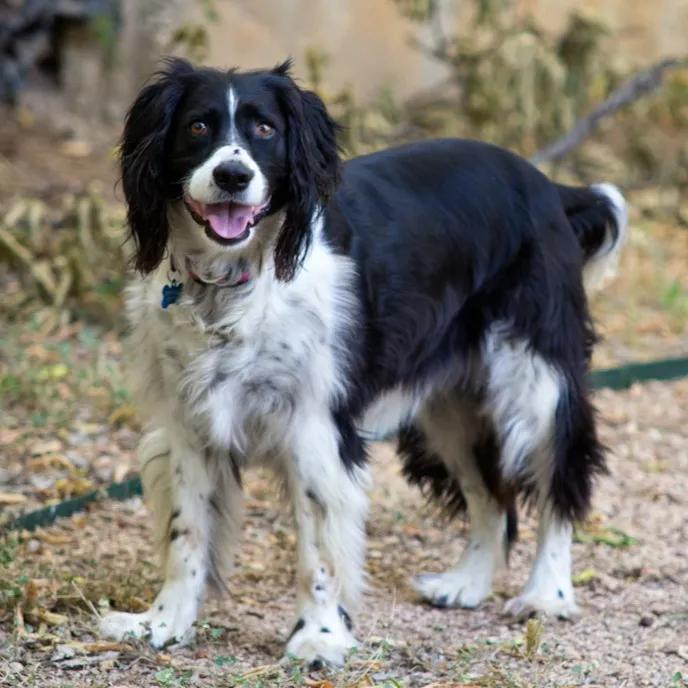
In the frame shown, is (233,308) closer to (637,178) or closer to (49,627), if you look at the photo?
(49,627)

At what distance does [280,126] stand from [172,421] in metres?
Result: 0.90

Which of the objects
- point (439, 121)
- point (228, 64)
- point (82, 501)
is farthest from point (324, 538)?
point (439, 121)

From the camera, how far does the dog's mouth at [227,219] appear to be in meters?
3.82

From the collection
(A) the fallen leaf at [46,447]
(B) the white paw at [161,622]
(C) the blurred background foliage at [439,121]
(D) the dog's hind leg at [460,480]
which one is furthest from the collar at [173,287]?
(C) the blurred background foliage at [439,121]

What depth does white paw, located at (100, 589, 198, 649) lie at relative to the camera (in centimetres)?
420

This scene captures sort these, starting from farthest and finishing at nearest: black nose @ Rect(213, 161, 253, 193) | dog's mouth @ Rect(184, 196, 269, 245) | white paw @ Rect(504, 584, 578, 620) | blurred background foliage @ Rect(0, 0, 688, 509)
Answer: blurred background foliage @ Rect(0, 0, 688, 509) < white paw @ Rect(504, 584, 578, 620) < dog's mouth @ Rect(184, 196, 269, 245) < black nose @ Rect(213, 161, 253, 193)

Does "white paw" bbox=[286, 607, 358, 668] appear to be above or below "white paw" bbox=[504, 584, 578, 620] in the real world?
above

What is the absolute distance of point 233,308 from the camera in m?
3.98

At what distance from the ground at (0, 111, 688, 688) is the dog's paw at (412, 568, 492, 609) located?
46 mm

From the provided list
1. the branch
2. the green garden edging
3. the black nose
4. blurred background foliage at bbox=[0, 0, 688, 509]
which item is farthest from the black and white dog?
the branch

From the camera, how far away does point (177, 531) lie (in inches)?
169

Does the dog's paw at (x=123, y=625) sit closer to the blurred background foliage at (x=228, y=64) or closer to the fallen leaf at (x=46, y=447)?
the blurred background foliage at (x=228, y=64)

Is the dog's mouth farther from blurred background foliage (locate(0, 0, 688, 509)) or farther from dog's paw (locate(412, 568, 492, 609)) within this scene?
blurred background foliage (locate(0, 0, 688, 509))

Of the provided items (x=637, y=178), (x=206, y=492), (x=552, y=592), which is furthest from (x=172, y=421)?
(x=637, y=178)
